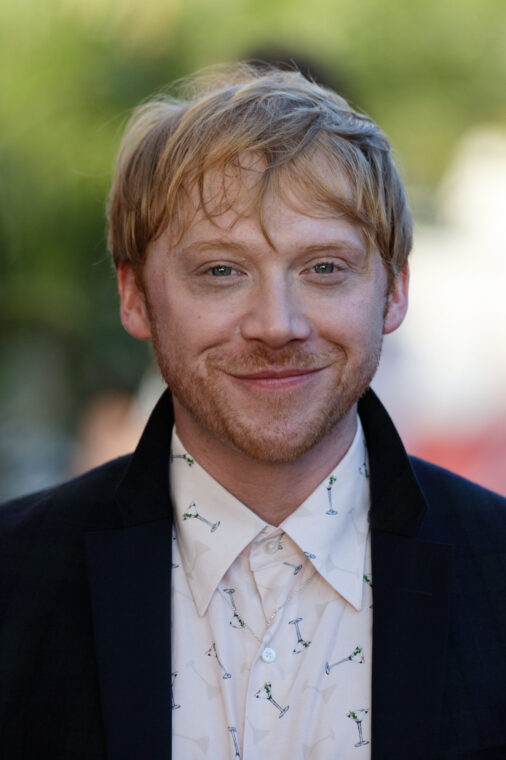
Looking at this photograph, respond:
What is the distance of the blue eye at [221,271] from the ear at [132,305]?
0.31 metres

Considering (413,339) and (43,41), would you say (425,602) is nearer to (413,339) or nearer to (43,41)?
(413,339)

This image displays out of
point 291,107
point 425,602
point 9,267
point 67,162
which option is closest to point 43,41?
point 67,162

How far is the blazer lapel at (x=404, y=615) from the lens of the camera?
6.54ft

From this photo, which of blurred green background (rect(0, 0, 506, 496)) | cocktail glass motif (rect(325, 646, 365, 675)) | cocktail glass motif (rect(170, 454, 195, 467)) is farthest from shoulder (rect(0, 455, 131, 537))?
blurred green background (rect(0, 0, 506, 496))

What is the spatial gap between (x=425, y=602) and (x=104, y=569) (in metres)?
0.67

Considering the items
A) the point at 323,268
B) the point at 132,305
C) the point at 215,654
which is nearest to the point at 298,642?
the point at 215,654

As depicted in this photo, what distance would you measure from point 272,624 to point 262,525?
0.73 ft

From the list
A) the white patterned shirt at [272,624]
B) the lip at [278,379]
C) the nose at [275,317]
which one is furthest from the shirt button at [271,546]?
the nose at [275,317]

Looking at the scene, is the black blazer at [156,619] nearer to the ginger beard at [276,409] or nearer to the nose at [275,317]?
the ginger beard at [276,409]

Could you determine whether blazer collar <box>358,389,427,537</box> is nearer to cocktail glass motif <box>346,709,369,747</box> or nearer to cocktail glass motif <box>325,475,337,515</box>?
cocktail glass motif <box>325,475,337,515</box>

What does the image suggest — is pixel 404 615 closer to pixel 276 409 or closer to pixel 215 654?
pixel 215 654

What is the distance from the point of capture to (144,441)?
2.38 metres

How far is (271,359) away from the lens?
217cm

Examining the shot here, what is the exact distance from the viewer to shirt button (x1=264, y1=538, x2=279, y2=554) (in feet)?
7.32
